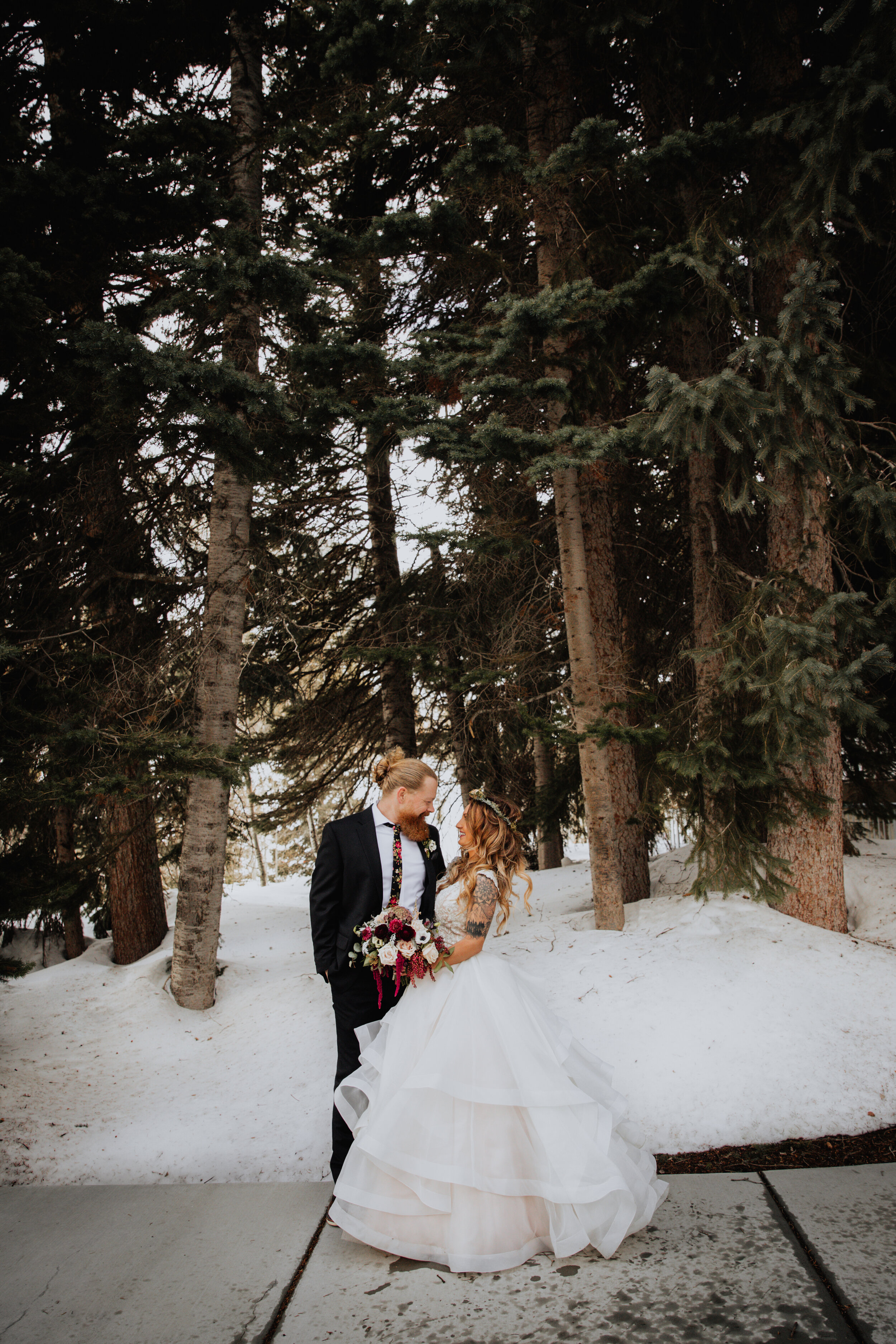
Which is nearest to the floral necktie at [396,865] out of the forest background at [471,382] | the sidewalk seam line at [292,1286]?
the sidewalk seam line at [292,1286]

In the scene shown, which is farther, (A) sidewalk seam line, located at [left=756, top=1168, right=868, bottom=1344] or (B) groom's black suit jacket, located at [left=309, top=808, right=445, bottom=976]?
(B) groom's black suit jacket, located at [left=309, top=808, right=445, bottom=976]

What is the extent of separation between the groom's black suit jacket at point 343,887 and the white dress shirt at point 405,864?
0.02 meters

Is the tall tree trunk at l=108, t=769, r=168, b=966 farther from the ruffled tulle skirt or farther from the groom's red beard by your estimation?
the ruffled tulle skirt

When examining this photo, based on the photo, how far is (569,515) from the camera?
6.30 meters

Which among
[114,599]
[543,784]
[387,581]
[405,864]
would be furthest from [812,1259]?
[543,784]

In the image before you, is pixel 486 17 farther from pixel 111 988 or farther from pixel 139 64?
pixel 111 988

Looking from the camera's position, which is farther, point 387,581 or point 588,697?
point 387,581

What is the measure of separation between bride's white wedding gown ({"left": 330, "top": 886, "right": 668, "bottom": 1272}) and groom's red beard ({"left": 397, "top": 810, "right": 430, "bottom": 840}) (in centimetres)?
78

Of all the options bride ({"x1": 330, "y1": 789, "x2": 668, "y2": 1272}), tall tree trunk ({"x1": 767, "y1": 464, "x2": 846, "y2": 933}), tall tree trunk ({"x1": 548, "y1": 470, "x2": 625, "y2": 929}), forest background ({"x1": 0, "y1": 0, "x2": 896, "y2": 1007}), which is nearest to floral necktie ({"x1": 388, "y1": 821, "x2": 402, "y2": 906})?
bride ({"x1": 330, "y1": 789, "x2": 668, "y2": 1272})

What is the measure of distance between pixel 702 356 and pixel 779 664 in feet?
11.5

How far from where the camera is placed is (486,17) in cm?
549

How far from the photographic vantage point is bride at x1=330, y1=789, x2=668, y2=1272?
10.0 feet

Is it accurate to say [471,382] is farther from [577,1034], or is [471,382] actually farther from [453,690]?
[577,1034]

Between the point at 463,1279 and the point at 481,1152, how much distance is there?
48 cm
